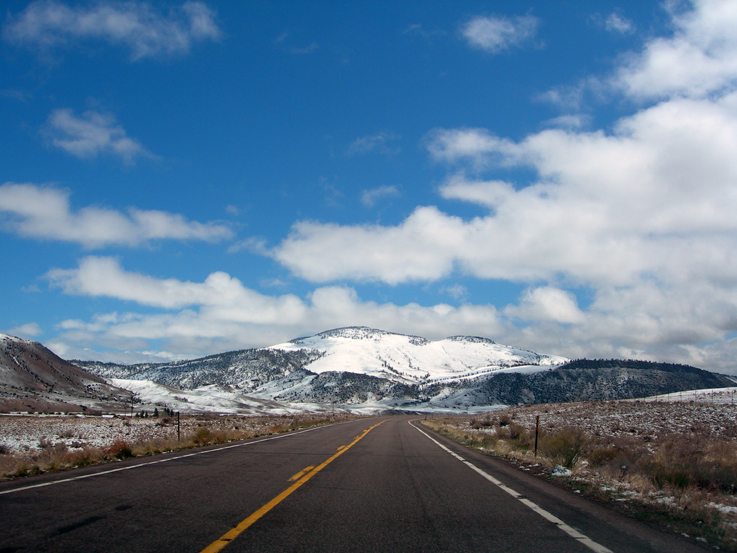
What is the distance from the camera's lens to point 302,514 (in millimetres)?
6551

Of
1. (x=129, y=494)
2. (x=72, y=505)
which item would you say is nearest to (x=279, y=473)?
(x=129, y=494)

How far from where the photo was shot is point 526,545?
5391 mm

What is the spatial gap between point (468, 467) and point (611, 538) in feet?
24.3

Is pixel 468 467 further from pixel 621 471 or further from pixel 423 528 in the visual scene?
pixel 423 528

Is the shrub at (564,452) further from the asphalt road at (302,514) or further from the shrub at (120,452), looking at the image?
the shrub at (120,452)

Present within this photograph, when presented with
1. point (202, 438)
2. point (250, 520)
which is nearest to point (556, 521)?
point (250, 520)

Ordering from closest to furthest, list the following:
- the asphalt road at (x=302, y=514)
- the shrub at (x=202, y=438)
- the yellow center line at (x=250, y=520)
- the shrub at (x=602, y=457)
Result: the yellow center line at (x=250, y=520) < the asphalt road at (x=302, y=514) < the shrub at (x=602, y=457) < the shrub at (x=202, y=438)

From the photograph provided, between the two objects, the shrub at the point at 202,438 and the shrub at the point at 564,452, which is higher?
the shrub at the point at 564,452

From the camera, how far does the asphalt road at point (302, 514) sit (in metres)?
5.22

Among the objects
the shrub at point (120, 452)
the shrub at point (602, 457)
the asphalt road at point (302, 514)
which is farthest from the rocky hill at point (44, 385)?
the shrub at point (602, 457)

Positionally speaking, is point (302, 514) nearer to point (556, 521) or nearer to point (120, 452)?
point (556, 521)

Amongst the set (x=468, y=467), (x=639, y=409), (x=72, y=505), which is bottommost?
(x=639, y=409)

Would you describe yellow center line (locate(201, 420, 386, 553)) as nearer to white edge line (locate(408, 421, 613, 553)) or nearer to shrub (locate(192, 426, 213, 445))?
white edge line (locate(408, 421, 613, 553))

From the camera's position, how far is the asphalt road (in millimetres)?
5219
